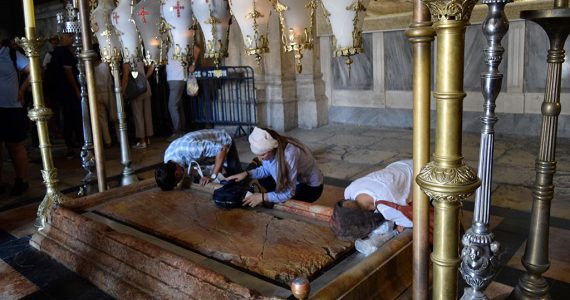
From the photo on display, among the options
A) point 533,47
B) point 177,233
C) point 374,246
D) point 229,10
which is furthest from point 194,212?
point 533,47

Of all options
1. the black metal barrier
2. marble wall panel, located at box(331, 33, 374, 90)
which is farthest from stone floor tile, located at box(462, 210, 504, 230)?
the black metal barrier

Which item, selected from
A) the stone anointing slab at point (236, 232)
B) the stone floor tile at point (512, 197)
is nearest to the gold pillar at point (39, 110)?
the stone anointing slab at point (236, 232)

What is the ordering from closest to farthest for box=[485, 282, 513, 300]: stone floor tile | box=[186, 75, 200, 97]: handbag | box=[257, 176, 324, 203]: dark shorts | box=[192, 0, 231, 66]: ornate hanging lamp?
box=[192, 0, 231, 66]: ornate hanging lamp, box=[485, 282, 513, 300]: stone floor tile, box=[257, 176, 324, 203]: dark shorts, box=[186, 75, 200, 97]: handbag

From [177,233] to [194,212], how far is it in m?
0.41

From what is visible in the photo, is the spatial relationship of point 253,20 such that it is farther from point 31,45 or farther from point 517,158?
point 517,158

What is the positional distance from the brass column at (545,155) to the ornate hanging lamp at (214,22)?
1358 mm

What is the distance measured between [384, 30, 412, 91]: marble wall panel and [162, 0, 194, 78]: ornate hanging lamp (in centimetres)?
588

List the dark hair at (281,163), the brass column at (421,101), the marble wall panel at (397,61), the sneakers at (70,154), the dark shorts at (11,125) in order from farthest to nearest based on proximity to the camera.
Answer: the marble wall panel at (397,61)
the sneakers at (70,154)
the dark shorts at (11,125)
the dark hair at (281,163)
the brass column at (421,101)

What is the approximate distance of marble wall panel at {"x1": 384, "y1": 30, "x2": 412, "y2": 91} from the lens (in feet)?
25.8

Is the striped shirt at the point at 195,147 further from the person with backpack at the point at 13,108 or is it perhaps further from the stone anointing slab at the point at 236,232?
the person with backpack at the point at 13,108

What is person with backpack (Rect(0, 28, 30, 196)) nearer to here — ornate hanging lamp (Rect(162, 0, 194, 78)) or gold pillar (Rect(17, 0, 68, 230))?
gold pillar (Rect(17, 0, 68, 230))

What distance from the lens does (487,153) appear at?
6.13 ft

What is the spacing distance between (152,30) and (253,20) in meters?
0.86

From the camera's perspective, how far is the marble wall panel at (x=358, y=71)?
8.24 metres
